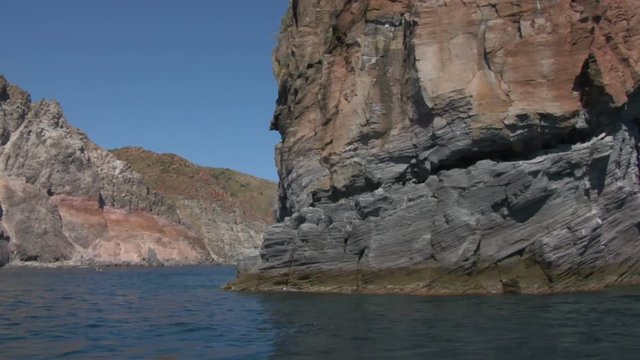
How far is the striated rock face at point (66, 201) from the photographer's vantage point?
3590 inches

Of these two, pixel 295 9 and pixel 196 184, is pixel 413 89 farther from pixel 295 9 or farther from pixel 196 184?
pixel 196 184

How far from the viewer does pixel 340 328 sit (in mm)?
19219

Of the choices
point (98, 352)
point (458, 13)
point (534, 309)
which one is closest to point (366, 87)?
point (458, 13)

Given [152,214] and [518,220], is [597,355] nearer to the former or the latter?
[518,220]

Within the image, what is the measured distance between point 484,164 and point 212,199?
142 m

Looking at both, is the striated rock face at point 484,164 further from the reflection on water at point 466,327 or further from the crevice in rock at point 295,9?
the crevice in rock at point 295,9

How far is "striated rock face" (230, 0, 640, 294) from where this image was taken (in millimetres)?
28500

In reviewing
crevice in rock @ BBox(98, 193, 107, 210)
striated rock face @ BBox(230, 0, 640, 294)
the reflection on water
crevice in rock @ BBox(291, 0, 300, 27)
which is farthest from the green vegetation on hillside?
the reflection on water

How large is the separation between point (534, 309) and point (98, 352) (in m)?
13.5

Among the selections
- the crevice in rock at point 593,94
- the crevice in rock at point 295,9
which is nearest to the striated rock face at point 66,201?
the crevice in rock at point 295,9

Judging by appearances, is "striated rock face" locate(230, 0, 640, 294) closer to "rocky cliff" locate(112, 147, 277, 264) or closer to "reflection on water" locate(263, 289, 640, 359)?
"reflection on water" locate(263, 289, 640, 359)

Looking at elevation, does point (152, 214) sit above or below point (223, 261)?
above

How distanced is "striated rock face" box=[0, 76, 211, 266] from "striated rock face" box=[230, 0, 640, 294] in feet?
216

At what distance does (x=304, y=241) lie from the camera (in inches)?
1316
